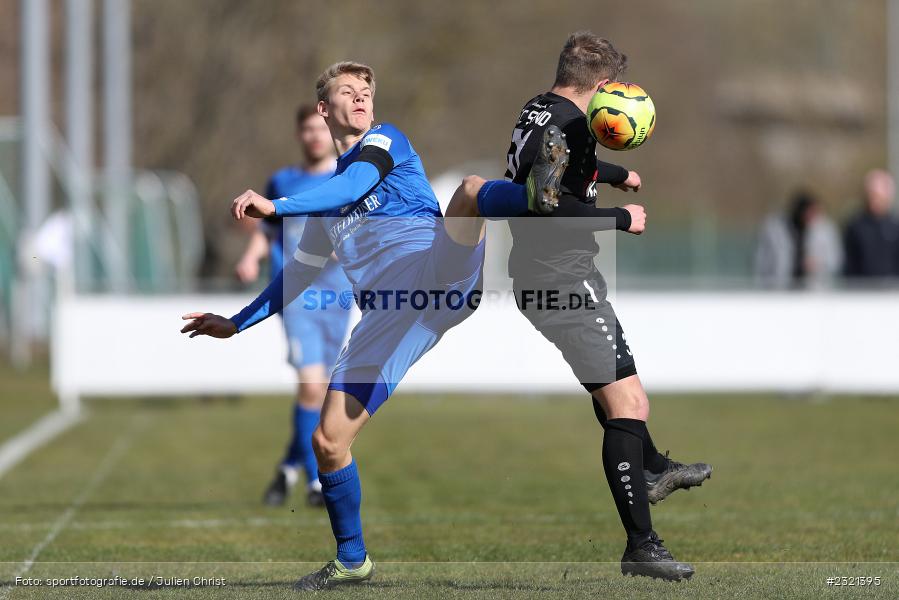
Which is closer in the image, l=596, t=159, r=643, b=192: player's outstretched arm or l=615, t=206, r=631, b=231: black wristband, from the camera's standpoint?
l=615, t=206, r=631, b=231: black wristband

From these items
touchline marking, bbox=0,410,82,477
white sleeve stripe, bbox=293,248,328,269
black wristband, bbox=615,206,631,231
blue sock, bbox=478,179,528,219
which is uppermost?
blue sock, bbox=478,179,528,219

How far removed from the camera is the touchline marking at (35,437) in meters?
12.3

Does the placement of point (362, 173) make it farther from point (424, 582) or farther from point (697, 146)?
point (697, 146)

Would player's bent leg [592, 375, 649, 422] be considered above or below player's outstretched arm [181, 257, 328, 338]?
below

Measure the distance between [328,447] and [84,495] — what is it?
4.28m

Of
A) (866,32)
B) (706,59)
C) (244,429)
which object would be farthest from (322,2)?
(866,32)

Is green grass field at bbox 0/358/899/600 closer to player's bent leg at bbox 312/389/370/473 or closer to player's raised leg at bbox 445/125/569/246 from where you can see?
player's bent leg at bbox 312/389/370/473

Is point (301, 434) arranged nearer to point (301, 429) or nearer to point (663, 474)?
point (301, 429)

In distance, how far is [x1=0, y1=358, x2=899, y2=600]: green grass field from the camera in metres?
6.68

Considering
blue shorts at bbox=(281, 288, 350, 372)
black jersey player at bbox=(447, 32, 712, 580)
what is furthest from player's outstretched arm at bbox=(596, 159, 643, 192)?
blue shorts at bbox=(281, 288, 350, 372)

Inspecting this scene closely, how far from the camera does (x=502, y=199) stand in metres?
6.13

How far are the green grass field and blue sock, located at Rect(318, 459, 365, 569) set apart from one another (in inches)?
7.5

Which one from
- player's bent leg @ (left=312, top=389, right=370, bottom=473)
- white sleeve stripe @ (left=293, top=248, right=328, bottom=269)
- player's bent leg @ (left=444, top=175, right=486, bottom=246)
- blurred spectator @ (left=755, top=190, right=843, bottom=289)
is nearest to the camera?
player's bent leg @ (left=444, top=175, right=486, bottom=246)

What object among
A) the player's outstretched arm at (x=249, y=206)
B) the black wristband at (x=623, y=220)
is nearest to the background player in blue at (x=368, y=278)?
the player's outstretched arm at (x=249, y=206)
